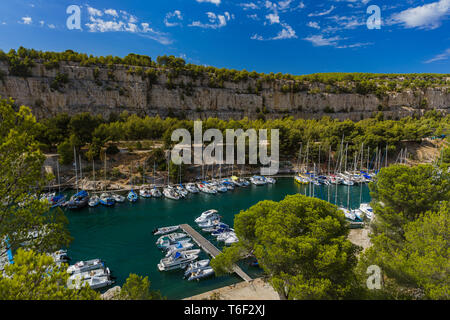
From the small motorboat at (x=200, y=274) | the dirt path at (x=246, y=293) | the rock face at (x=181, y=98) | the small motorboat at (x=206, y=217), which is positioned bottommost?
the small motorboat at (x=200, y=274)

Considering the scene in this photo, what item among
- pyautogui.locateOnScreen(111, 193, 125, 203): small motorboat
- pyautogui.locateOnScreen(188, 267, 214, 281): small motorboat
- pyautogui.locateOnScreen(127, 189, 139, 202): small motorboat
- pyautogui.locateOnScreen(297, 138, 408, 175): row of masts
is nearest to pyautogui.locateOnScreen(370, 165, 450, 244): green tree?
pyautogui.locateOnScreen(188, 267, 214, 281): small motorboat

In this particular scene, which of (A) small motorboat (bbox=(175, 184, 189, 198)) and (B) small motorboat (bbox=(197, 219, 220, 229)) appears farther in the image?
(A) small motorboat (bbox=(175, 184, 189, 198))

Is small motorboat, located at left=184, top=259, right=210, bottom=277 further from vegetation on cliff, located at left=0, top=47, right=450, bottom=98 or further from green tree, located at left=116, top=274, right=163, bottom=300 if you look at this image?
vegetation on cliff, located at left=0, top=47, right=450, bottom=98

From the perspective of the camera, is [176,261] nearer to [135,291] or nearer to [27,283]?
[135,291]

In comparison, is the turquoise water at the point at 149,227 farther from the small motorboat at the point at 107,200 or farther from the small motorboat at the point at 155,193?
the small motorboat at the point at 155,193

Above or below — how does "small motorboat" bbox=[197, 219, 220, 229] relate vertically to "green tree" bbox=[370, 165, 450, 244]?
below

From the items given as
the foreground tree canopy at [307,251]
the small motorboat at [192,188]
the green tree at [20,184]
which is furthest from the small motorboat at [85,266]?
the small motorboat at [192,188]

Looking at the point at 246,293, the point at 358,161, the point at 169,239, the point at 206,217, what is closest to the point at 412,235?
the point at 246,293
